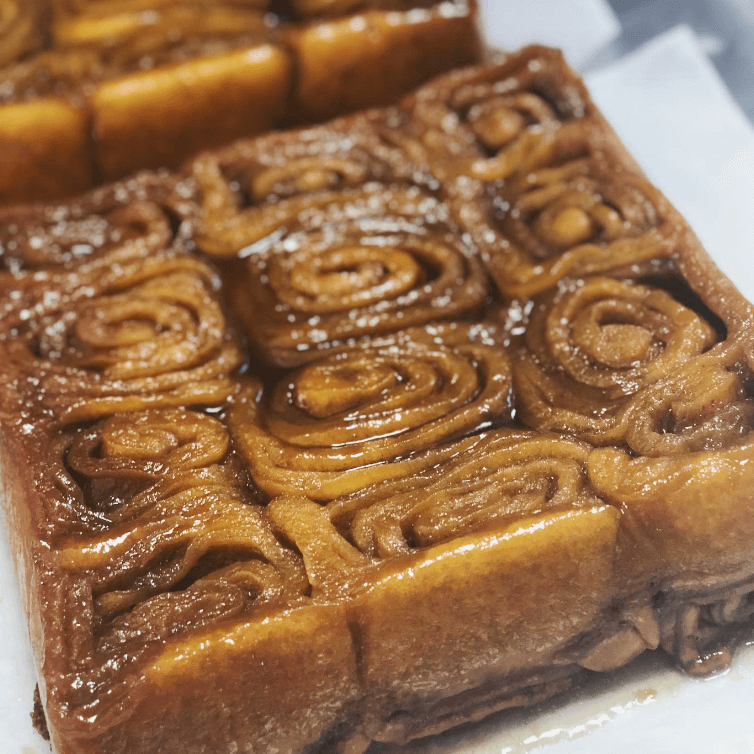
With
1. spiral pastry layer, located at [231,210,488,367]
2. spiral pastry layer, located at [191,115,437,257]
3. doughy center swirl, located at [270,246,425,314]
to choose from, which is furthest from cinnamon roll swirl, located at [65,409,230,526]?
spiral pastry layer, located at [191,115,437,257]

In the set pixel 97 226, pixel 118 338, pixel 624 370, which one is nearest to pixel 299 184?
pixel 97 226

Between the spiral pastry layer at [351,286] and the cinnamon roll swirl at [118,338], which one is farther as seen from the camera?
the spiral pastry layer at [351,286]

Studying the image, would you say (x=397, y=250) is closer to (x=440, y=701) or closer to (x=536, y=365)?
(x=536, y=365)

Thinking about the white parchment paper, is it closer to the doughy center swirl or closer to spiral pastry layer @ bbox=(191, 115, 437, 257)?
spiral pastry layer @ bbox=(191, 115, 437, 257)

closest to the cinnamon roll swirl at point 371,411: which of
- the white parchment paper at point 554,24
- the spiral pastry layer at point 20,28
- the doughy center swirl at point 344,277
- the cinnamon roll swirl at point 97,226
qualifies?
the doughy center swirl at point 344,277

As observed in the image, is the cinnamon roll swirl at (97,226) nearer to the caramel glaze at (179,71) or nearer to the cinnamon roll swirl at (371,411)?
the caramel glaze at (179,71)

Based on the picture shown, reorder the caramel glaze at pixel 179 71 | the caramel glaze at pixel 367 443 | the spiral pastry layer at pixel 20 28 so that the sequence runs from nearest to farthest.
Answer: the caramel glaze at pixel 367 443 → the caramel glaze at pixel 179 71 → the spiral pastry layer at pixel 20 28
